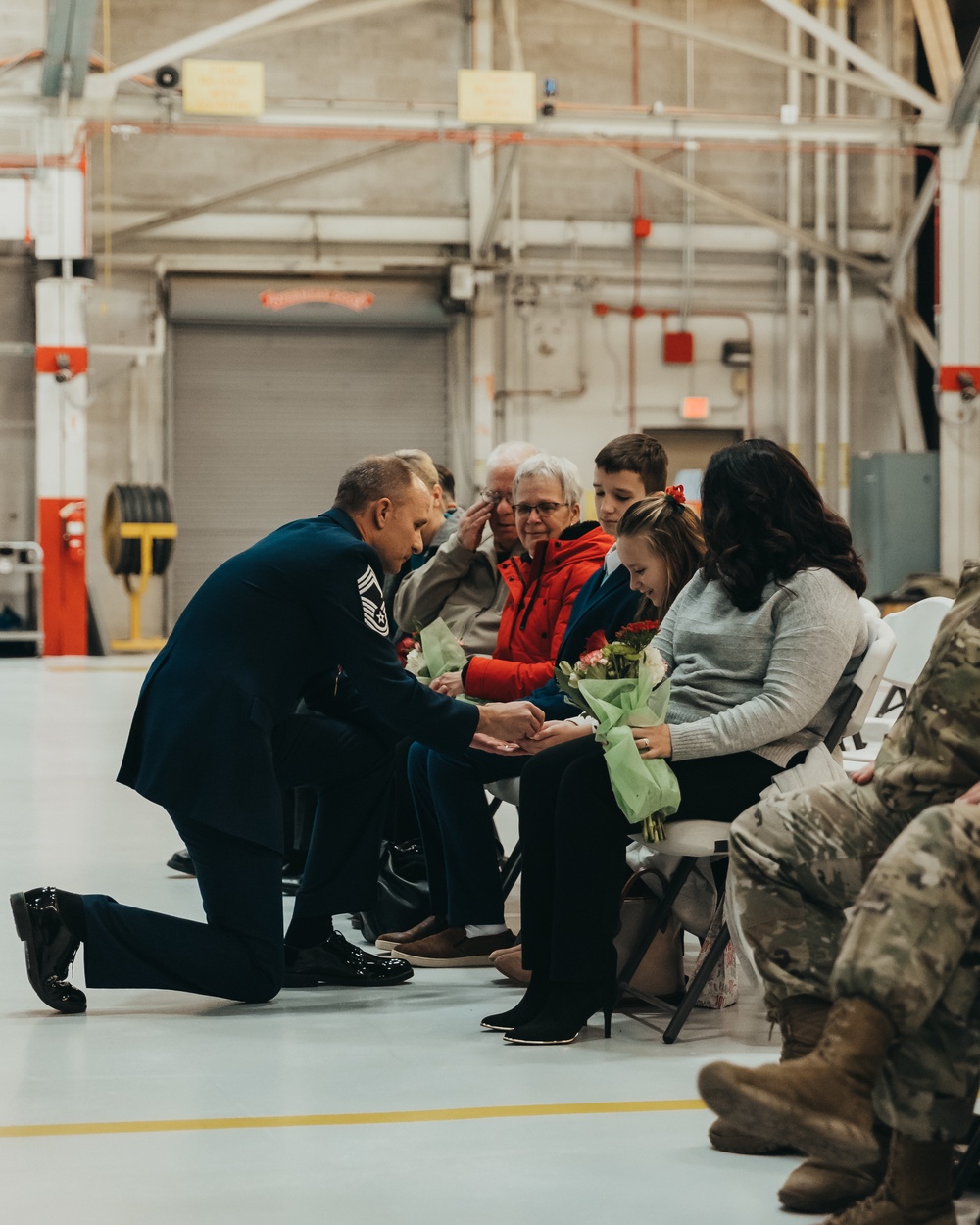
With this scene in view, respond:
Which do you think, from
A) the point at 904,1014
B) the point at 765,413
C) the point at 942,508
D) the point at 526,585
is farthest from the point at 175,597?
the point at 904,1014

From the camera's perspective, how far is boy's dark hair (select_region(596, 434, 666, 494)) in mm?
3947

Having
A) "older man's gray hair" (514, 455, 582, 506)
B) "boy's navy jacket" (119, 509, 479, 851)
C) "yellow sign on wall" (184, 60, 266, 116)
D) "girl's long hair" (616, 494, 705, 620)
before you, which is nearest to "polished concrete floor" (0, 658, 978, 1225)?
"boy's navy jacket" (119, 509, 479, 851)

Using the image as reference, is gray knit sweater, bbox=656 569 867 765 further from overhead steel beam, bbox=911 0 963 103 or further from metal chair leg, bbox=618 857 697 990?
overhead steel beam, bbox=911 0 963 103

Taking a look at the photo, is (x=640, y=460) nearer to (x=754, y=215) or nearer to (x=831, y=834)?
(x=831, y=834)

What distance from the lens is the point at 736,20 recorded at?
15.9 m

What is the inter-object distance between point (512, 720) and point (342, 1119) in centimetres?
110

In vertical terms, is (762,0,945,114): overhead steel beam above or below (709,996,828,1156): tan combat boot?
above

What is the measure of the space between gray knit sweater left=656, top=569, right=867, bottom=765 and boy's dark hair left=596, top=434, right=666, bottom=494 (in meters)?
0.75

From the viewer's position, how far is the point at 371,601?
357 centimetres

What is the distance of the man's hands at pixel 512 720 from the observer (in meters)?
3.56

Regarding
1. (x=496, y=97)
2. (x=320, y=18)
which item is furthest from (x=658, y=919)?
(x=320, y=18)

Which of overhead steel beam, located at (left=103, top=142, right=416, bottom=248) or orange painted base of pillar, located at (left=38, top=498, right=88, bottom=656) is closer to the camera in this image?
orange painted base of pillar, located at (left=38, top=498, right=88, bottom=656)

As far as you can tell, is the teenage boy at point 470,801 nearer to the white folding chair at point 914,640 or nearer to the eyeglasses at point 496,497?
the eyeglasses at point 496,497

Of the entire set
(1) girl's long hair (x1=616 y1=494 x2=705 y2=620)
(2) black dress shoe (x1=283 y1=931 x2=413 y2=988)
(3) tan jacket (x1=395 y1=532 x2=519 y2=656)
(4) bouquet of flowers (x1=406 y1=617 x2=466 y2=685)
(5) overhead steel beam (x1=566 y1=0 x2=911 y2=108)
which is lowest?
(2) black dress shoe (x1=283 y1=931 x2=413 y2=988)
